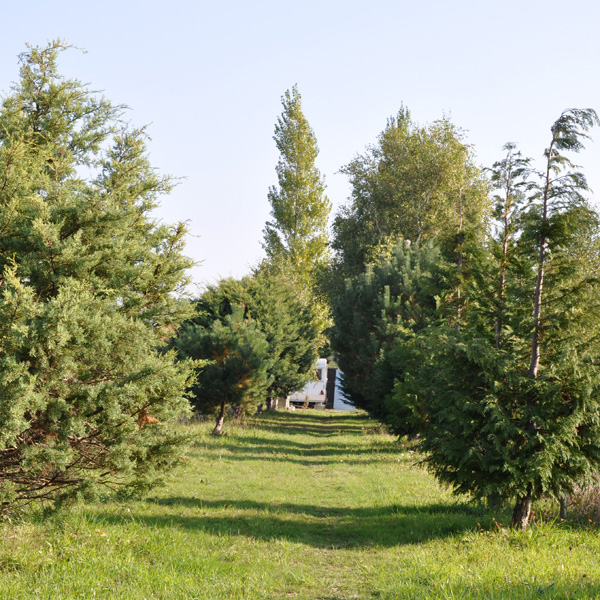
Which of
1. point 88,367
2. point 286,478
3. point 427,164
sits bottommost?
point 286,478

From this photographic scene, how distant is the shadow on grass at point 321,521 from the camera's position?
796 centimetres

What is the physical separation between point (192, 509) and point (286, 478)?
3837 millimetres

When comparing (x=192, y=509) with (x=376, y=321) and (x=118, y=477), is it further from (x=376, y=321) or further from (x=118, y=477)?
(x=376, y=321)

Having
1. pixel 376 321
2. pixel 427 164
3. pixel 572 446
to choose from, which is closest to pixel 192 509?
pixel 572 446

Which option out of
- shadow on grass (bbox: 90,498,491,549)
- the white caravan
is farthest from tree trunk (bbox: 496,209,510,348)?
the white caravan

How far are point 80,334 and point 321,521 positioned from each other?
16.7 feet

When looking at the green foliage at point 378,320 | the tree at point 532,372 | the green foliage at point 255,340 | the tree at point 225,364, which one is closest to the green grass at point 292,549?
the tree at point 532,372

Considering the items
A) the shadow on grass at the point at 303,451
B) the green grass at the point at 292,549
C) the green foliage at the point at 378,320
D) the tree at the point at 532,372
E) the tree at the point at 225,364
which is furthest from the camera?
the green foliage at the point at 378,320

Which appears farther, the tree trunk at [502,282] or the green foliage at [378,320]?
the green foliage at [378,320]

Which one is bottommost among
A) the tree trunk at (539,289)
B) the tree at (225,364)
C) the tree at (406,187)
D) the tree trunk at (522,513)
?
the tree trunk at (522,513)

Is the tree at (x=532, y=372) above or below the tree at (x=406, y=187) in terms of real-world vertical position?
below

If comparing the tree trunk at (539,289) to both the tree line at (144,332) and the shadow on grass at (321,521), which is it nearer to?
the tree line at (144,332)

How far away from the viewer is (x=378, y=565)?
6797 millimetres

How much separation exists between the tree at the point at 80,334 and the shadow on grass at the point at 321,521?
128cm
